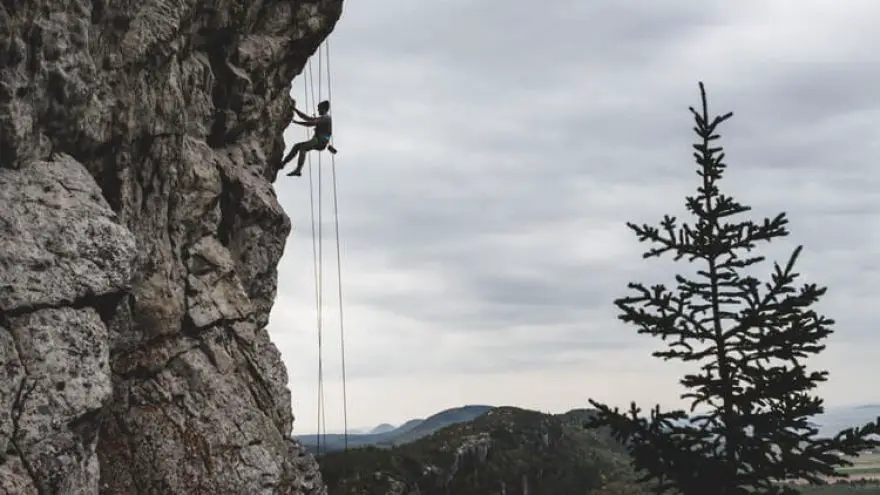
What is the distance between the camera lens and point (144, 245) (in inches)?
955

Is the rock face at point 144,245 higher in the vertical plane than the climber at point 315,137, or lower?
lower

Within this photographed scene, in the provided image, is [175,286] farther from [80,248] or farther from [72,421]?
[72,421]

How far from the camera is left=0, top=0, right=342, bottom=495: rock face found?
17.3 m

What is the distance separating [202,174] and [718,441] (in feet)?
61.6

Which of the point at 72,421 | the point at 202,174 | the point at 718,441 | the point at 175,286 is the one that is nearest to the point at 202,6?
the point at 202,174

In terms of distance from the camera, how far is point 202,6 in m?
28.6

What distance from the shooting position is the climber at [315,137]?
1473 inches

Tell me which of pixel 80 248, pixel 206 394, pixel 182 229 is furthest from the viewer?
pixel 182 229

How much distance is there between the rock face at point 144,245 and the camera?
17312 mm

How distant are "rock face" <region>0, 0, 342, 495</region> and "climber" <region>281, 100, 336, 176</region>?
1.66 m

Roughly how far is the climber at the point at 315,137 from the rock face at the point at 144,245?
5.44 ft

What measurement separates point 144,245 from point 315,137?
48.4 feet

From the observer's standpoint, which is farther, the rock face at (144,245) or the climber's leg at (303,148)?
the climber's leg at (303,148)

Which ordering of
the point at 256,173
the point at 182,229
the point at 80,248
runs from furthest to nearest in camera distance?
the point at 256,173 < the point at 182,229 < the point at 80,248
